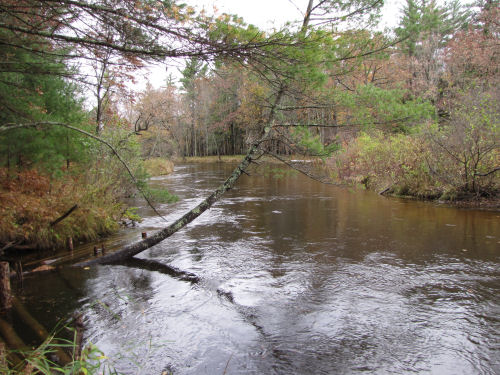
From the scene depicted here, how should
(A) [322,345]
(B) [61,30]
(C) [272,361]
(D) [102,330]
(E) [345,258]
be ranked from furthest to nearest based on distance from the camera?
(E) [345,258]
(B) [61,30]
(D) [102,330]
(A) [322,345]
(C) [272,361]

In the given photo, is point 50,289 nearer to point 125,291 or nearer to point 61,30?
point 125,291

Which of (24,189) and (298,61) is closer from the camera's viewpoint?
(298,61)

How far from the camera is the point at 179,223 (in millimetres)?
7016

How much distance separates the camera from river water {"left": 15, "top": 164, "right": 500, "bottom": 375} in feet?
13.4

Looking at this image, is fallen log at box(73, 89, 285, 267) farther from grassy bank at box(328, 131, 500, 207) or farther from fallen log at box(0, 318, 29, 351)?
grassy bank at box(328, 131, 500, 207)

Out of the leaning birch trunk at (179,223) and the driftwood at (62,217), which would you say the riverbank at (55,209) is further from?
the leaning birch trunk at (179,223)

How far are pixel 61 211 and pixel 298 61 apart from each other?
6254 millimetres

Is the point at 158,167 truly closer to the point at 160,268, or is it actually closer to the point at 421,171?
the point at 421,171

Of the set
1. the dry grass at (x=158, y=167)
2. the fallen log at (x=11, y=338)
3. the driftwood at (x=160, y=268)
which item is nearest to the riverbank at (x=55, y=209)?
the driftwood at (x=160, y=268)

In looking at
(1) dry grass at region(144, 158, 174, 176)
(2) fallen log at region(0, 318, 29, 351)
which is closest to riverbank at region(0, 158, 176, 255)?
(2) fallen log at region(0, 318, 29, 351)

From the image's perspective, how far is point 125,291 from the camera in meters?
5.93

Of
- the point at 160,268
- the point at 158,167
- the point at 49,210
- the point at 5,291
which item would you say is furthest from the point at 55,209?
the point at 158,167

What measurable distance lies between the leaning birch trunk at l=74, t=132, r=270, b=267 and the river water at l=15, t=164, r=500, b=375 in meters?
0.28

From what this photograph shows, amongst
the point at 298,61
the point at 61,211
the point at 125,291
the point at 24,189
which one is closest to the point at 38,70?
the point at 24,189
